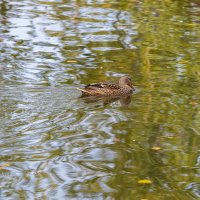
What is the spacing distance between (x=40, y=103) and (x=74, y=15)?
779 cm

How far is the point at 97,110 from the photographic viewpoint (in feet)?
34.4

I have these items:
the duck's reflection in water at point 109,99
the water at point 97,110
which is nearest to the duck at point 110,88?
the duck's reflection in water at point 109,99

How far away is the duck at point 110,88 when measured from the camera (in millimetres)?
11016

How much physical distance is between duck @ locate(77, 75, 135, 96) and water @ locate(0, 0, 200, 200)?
168 millimetres

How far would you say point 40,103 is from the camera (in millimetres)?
10359

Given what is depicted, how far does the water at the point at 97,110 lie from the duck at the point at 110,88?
0.55 ft

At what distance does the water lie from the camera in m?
7.82

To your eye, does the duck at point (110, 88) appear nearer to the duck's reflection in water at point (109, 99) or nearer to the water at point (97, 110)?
the duck's reflection in water at point (109, 99)

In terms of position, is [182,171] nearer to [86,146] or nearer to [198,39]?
[86,146]

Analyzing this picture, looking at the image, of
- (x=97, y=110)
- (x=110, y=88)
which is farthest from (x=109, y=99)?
(x=97, y=110)

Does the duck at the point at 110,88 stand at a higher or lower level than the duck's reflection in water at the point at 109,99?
higher

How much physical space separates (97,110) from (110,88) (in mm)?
883

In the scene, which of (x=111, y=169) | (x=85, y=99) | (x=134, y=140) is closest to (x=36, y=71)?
(x=85, y=99)

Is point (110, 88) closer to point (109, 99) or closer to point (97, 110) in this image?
point (109, 99)
